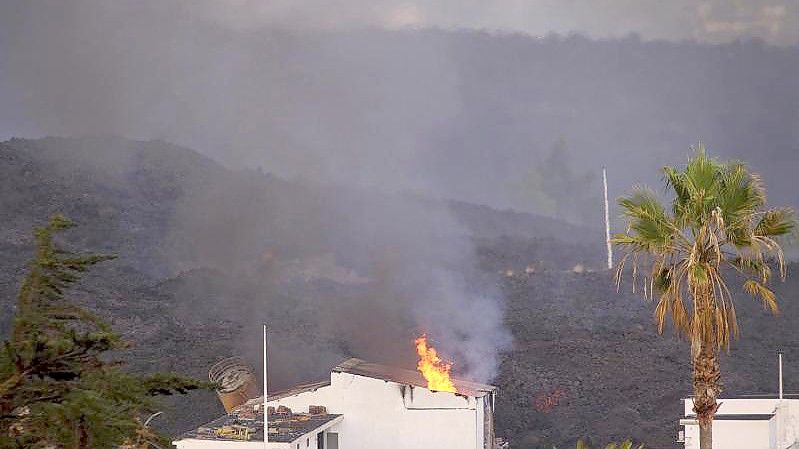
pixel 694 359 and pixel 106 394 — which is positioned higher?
pixel 694 359

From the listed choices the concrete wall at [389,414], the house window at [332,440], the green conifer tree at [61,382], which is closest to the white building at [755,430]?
the concrete wall at [389,414]

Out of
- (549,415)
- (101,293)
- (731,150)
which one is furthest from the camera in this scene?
(731,150)

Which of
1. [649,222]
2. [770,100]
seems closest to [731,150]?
[770,100]

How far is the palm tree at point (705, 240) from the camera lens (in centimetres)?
1550

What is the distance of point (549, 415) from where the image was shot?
48594 mm

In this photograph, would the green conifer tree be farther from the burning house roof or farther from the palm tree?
the burning house roof

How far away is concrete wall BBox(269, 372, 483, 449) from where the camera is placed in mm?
32062

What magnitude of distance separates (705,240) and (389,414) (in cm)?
1764

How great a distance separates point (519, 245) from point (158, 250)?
26.3 m

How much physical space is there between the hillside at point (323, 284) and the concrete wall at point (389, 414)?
11497mm

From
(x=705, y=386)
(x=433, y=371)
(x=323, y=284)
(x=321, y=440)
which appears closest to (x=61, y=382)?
(x=705, y=386)

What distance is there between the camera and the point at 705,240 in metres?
15.8

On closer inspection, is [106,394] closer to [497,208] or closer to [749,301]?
[749,301]

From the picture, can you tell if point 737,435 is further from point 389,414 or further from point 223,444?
point 223,444
